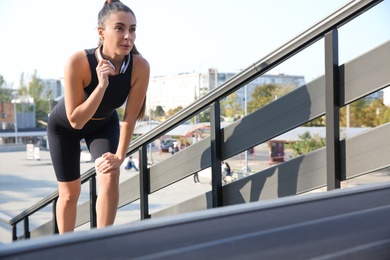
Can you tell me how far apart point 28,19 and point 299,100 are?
5.49 ft

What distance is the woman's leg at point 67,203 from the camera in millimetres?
2016

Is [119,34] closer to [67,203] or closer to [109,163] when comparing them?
[109,163]

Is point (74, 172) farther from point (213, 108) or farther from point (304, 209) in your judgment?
point (304, 209)

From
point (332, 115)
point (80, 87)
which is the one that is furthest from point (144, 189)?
point (332, 115)

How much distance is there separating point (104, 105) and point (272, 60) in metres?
0.65

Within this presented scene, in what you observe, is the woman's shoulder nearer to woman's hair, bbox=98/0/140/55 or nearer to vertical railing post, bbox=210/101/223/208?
woman's hair, bbox=98/0/140/55

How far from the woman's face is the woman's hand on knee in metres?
0.37

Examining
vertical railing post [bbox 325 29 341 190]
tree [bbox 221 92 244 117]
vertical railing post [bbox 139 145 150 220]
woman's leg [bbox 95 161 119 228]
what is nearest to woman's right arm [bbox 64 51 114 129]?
woman's leg [bbox 95 161 119 228]

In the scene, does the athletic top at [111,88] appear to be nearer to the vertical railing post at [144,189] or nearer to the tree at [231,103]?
the tree at [231,103]

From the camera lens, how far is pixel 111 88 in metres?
1.79

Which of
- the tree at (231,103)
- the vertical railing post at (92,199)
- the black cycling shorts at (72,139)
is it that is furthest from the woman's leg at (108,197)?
the vertical railing post at (92,199)

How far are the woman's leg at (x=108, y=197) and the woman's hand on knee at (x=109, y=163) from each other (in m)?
0.02

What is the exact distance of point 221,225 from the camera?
692 millimetres

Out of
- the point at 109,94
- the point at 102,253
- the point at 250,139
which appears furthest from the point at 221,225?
the point at 250,139
